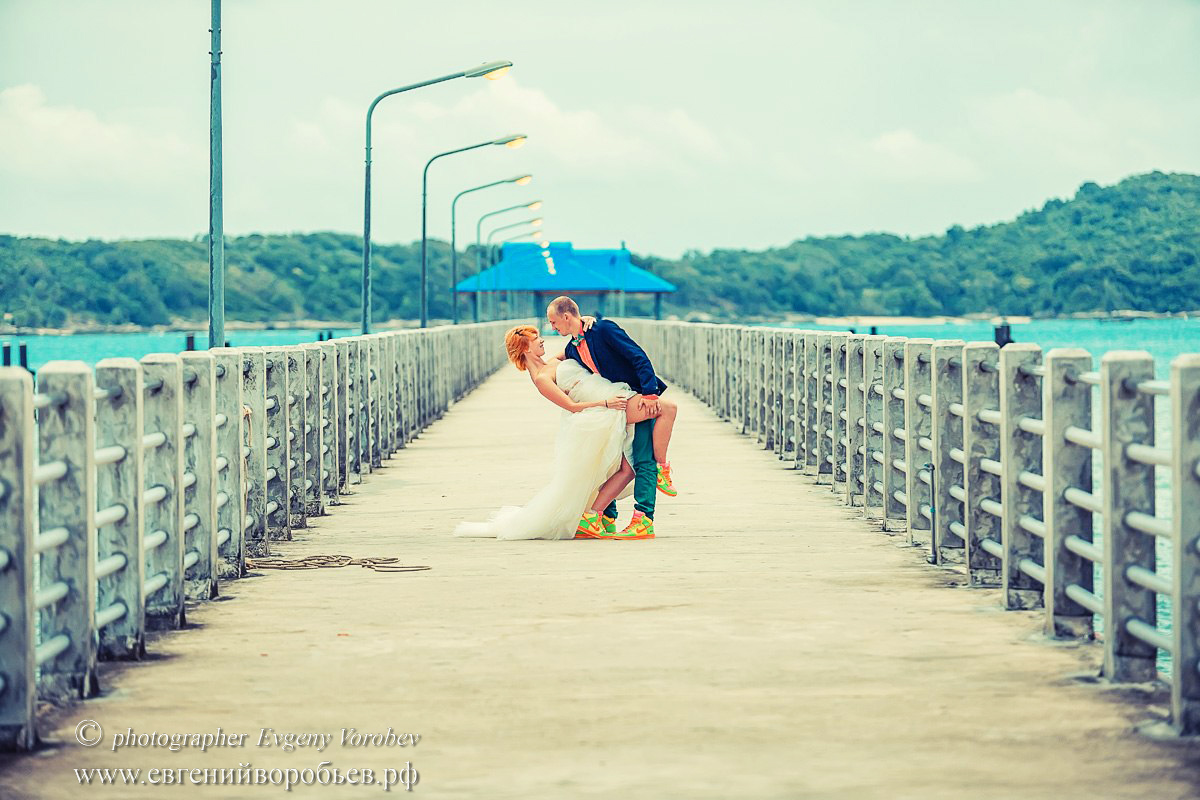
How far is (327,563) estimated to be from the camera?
35.7 feet

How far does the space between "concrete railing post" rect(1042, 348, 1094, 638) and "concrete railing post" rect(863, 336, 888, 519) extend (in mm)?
5478

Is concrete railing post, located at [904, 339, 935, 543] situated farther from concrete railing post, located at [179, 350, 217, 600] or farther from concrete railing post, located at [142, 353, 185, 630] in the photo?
concrete railing post, located at [142, 353, 185, 630]

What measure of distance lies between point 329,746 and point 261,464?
579 cm

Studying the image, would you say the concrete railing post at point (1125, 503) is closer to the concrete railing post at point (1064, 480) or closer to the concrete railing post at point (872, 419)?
the concrete railing post at point (1064, 480)

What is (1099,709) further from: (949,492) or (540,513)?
(540,513)

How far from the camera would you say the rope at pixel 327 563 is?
1066cm

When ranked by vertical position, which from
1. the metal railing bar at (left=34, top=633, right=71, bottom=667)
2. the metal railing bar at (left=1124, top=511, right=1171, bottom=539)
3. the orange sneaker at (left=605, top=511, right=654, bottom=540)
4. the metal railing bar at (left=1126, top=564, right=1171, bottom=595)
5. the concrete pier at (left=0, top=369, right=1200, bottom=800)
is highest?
the metal railing bar at (left=1124, top=511, right=1171, bottom=539)

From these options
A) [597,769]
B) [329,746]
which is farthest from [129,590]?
[597,769]

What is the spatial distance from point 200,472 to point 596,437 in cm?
350

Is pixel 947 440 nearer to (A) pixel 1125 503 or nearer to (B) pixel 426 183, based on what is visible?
(A) pixel 1125 503

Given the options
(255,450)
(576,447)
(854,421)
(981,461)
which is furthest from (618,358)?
(981,461)

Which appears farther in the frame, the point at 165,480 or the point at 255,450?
the point at 255,450

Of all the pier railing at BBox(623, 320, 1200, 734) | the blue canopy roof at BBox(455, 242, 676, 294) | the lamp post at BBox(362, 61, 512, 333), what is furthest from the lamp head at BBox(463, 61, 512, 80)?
the blue canopy roof at BBox(455, 242, 676, 294)

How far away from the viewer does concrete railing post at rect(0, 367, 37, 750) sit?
19.5ft
